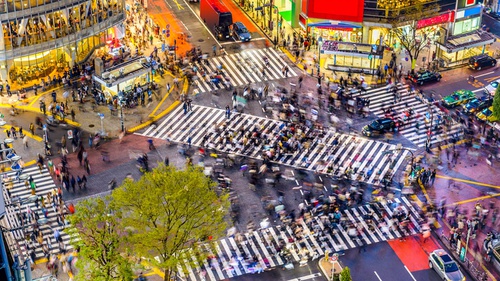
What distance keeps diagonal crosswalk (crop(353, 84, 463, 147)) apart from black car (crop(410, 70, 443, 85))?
1650 millimetres

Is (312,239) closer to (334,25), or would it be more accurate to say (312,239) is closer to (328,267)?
(328,267)

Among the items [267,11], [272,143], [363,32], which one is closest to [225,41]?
[267,11]

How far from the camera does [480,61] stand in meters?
107

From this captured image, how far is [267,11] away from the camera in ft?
400

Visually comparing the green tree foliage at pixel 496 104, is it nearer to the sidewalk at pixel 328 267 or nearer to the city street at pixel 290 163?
the city street at pixel 290 163

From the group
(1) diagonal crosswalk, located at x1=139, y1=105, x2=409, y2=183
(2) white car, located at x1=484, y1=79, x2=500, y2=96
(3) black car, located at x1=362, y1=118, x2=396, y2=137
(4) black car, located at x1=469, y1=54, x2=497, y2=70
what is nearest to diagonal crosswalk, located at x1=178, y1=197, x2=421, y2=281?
(1) diagonal crosswalk, located at x1=139, y1=105, x2=409, y2=183

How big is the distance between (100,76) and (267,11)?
3169cm

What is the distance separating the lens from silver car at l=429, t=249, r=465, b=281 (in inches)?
2820

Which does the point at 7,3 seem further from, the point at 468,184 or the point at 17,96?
the point at 468,184

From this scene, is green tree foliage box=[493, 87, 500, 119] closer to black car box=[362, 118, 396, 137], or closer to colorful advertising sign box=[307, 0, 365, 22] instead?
black car box=[362, 118, 396, 137]

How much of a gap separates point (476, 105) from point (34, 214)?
5097 cm

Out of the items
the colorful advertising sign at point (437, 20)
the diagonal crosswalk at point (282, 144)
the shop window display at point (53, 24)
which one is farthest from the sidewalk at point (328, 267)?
the shop window display at point (53, 24)

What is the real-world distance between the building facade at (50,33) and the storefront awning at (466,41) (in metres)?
41.7

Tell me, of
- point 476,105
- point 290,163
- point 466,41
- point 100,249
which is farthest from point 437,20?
point 100,249
